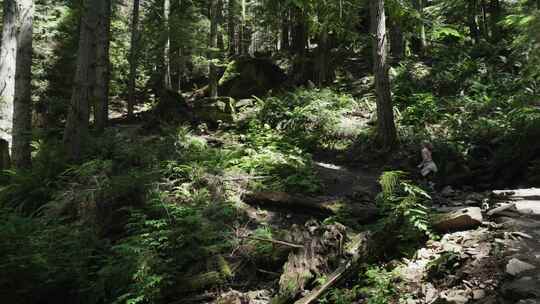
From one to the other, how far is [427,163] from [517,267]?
5.89 m

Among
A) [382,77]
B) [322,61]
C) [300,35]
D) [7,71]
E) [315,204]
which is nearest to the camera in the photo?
[315,204]

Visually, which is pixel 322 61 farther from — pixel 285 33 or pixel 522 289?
pixel 522 289

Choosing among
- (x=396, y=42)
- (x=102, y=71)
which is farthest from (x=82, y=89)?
(x=396, y=42)

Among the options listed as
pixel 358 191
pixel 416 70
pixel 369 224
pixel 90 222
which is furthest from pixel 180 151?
pixel 416 70

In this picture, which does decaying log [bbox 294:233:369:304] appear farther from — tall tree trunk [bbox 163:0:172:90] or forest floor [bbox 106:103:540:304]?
tall tree trunk [bbox 163:0:172:90]

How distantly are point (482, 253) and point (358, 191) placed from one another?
3755 millimetres

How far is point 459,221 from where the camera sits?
18.8 ft

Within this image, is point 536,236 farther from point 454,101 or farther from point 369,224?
point 454,101

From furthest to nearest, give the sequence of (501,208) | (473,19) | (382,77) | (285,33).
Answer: (285,33)
(473,19)
(382,77)
(501,208)

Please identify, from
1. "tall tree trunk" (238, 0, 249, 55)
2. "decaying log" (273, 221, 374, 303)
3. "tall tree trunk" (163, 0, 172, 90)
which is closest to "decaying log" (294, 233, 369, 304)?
"decaying log" (273, 221, 374, 303)

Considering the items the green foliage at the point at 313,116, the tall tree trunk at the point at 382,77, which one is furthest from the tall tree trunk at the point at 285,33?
the tall tree trunk at the point at 382,77

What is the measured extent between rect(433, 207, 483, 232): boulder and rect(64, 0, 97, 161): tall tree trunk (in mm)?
8251

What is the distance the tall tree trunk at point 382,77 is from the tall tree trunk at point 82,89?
7.38 metres

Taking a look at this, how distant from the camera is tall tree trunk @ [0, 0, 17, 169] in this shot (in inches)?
384
